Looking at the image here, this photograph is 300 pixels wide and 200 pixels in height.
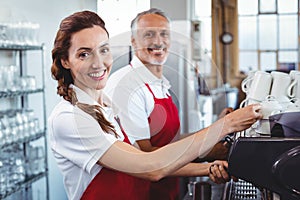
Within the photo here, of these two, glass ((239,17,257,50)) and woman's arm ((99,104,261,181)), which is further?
glass ((239,17,257,50))

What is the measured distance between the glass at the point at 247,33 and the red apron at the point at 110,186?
4.72 meters

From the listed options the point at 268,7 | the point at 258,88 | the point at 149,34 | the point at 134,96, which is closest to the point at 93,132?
the point at 134,96

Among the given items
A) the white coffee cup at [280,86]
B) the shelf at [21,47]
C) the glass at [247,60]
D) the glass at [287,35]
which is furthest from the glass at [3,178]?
the glass at [287,35]

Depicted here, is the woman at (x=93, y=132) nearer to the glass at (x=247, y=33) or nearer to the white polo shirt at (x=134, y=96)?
the white polo shirt at (x=134, y=96)

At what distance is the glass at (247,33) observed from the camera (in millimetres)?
A: 5652

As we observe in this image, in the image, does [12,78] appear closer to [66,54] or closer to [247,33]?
[66,54]

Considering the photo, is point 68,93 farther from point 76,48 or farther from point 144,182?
point 144,182

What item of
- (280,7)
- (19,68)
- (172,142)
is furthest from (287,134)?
(280,7)

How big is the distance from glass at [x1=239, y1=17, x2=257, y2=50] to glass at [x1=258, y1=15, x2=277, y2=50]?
0.08 metres

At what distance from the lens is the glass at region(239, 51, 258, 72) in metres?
5.70

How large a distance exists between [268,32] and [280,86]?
454cm

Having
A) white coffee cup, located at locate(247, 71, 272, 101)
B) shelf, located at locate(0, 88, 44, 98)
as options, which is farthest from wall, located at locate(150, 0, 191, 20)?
shelf, located at locate(0, 88, 44, 98)

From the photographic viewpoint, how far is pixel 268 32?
5.63 metres

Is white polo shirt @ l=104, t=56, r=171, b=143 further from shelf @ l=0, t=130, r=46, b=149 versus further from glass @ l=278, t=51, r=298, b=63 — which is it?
glass @ l=278, t=51, r=298, b=63
